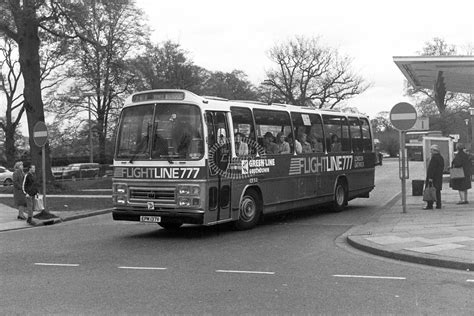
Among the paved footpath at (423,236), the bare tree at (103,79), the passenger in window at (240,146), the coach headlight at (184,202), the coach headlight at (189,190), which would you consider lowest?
the paved footpath at (423,236)

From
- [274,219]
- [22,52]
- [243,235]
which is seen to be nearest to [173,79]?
[22,52]

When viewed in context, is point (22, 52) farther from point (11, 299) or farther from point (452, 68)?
point (11, 299)

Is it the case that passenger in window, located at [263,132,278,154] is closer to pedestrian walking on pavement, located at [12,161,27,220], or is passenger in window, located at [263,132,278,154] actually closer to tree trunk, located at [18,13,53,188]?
pedestrian walking on pavement, located at [12,161,27,220]

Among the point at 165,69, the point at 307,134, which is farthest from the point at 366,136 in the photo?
the point at 165,69

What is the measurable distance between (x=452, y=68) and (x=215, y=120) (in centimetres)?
771

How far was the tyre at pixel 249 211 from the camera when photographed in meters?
12.3

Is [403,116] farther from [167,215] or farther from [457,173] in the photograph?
[167,215]

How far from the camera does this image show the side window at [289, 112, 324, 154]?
14308mm

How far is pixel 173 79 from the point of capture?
42.3m

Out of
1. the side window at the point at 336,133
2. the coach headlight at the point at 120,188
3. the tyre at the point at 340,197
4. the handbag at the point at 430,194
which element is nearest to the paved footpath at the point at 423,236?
the handbag at the point at 430,194

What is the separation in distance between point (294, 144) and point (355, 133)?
13.4 ft

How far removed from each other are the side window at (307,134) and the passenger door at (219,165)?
9.48 ft

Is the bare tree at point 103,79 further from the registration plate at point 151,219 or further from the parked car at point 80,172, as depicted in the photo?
the registration plate at point 151,219

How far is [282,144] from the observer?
45.2ft
